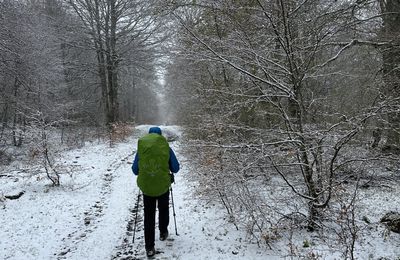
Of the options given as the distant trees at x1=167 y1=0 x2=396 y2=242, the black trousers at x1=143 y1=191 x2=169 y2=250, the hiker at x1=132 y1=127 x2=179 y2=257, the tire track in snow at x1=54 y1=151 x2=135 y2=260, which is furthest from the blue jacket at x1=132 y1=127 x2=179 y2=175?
the tire track in snow at x1=54 y1=151 x2=135 y2=260

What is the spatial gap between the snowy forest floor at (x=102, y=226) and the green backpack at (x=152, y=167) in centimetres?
105

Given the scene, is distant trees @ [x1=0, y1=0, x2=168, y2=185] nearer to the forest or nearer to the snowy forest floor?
the forest

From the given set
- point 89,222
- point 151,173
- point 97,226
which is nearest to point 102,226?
point 97,226

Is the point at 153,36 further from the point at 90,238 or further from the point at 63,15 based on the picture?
the point at 90,238

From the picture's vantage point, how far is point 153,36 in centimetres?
2227

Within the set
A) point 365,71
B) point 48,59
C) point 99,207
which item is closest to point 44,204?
point 99,207

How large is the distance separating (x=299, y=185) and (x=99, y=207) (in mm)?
4718

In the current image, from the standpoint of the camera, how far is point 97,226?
23.1ft

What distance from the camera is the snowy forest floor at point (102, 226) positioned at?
19.0 feet

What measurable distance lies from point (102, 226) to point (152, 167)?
7.20ft

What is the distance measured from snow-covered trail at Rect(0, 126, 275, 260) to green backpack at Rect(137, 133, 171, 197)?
105 cm

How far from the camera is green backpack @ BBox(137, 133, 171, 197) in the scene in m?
5.70

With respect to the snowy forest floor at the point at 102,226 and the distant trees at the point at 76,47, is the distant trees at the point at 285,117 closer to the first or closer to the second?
the snowy forest floor at the point at 102,226

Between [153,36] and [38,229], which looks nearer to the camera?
Result: [38,229]
